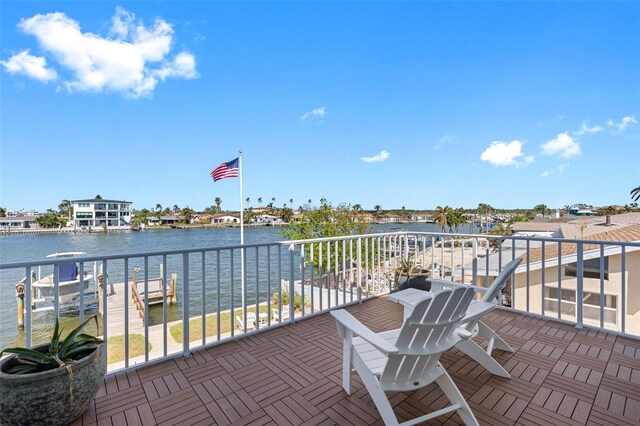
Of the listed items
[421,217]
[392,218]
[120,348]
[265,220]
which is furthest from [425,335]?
[421,217]

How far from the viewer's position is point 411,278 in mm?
4918

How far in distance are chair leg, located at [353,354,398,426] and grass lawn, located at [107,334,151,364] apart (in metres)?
7.71

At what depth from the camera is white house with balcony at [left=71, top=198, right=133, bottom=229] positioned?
47438mm

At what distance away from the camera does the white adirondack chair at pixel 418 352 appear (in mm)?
1673

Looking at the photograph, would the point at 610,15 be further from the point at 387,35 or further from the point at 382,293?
the point at 382,293

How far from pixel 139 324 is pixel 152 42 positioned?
31.7 ft

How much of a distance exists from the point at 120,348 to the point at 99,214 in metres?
49.3

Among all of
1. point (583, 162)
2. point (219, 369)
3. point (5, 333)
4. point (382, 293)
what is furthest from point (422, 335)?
point (583, 162)

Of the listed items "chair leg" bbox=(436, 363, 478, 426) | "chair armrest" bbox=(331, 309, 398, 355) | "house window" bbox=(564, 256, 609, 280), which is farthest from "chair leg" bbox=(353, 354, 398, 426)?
"house window" bbox=(564, 256, 609, 280)

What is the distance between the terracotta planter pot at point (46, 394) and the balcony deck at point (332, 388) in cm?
21

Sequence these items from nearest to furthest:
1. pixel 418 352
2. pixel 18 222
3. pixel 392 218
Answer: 1. pixel 418 352
2. pixel 392 218
3. pixel 18 222

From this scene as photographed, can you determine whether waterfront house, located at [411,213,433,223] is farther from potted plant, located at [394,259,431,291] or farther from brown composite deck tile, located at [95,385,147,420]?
brown composite deck tile, located at [95,385,147,420]

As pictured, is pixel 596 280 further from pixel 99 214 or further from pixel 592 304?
pixel 99 214

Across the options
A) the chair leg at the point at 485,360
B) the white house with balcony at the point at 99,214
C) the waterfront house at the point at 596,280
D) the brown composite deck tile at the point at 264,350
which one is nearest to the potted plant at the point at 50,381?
the brown composite deck tile at the point at 264,350
